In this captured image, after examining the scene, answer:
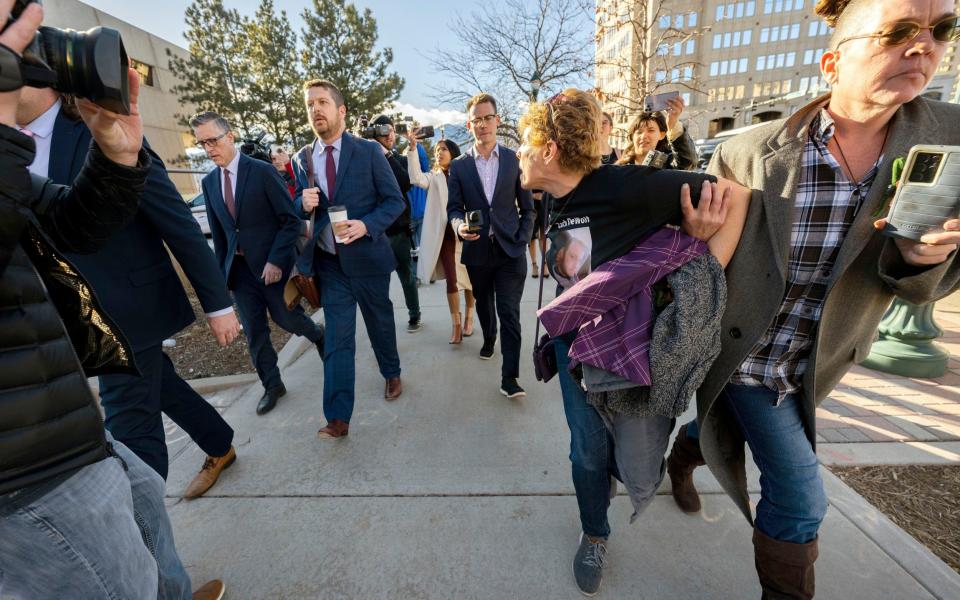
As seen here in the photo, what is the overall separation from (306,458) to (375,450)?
0.43 meters

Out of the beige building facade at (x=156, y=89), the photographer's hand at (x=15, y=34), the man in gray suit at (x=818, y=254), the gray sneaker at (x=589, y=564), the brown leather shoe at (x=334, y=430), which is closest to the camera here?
the photographer's hand at (x=15, y=34)

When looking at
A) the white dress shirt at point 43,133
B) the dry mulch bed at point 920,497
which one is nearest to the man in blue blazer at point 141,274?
the white dress shirt at point 43,133

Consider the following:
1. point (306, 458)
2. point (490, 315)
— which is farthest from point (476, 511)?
point (490, 315)

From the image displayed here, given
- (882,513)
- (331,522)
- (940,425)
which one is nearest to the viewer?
(882,513)

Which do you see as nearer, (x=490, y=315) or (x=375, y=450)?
(x=375, y=450)

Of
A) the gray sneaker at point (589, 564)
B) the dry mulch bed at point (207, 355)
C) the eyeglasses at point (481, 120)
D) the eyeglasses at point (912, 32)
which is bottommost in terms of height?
the gray sneaker at point (589, 564)

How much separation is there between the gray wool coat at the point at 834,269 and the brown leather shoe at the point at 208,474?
2669mm

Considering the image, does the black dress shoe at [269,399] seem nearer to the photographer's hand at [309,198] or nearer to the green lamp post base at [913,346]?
the photographer's hand at [309,198]

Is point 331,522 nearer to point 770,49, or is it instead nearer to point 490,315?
point 490,315

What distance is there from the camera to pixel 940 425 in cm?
260

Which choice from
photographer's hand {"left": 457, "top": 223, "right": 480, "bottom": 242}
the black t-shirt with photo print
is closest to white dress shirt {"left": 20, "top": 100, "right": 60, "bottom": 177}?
the black t-shirt with photo print

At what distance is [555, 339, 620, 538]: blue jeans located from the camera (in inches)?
65.3

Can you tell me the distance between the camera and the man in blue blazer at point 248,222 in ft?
9.66

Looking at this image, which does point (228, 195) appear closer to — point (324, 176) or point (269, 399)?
point (324, 176)
